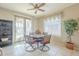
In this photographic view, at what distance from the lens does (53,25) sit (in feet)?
7.18

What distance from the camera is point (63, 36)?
2127mm

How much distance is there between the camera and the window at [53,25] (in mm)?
2145

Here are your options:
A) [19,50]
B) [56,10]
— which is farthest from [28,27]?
[56,10]

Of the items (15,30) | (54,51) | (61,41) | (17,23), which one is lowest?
(54,51)

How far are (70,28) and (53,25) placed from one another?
0.38 metres

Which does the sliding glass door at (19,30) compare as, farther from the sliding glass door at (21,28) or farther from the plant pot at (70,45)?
the plant pot at (70,45)

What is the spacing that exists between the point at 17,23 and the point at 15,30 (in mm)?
160

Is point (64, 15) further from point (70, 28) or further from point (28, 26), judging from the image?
point (28, 26)

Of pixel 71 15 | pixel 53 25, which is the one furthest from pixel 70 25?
pixel 53 25

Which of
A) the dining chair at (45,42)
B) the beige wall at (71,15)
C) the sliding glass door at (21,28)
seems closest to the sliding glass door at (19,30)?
the sliding glass door at (21,28)

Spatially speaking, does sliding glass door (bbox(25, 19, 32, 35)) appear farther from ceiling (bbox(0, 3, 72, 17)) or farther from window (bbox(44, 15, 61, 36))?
window (bbox(44, 15, 61, 36))

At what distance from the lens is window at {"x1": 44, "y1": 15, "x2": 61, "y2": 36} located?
2.14 metres

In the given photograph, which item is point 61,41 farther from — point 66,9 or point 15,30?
point 15,30

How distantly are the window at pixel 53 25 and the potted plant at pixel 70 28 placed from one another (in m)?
0.16
